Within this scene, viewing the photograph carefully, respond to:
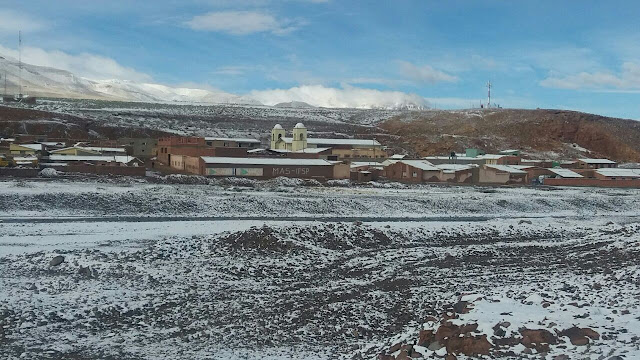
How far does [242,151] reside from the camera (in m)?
68.3

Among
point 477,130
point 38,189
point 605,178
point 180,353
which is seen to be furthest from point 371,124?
point 180,353

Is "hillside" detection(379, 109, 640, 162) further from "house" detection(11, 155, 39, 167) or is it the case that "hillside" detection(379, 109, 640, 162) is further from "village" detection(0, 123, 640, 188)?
"house" detection(11, 155, 39, 167)

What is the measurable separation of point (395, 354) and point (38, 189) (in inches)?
1408

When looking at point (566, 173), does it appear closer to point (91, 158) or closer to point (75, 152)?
point (91, 158)

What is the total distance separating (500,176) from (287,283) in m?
56.8

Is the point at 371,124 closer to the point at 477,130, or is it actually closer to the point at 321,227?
the point at 477,130

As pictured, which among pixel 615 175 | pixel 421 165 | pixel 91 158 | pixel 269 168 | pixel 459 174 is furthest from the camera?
pixel 615 175

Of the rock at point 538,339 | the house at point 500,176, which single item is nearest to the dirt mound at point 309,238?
the rock at point 538,339

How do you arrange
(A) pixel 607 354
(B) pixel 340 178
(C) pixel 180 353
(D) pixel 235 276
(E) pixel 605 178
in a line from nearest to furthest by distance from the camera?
(A) pixel 607 354 < (C) pixel 180 353 < (D) pixel 235 276 < (B) pixel 340 178 < (E) pixel 605 178

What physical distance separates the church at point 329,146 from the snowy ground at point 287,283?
51.3 metres

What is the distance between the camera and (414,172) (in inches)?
2699

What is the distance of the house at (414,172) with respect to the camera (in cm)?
6794

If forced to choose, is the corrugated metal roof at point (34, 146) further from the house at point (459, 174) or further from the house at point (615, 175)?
the house at point (615, 175)

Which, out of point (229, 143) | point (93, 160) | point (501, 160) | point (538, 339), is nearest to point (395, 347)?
point (538, 339)
